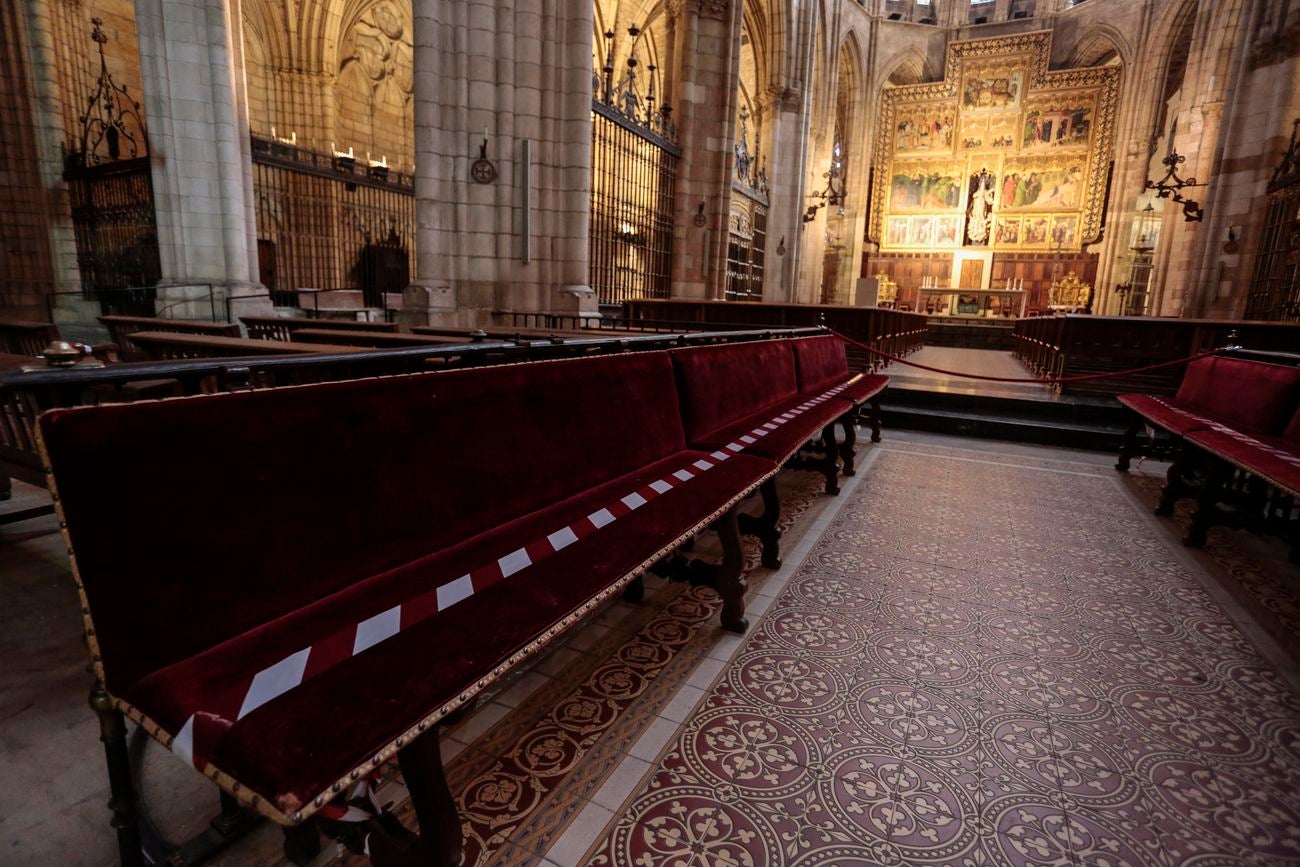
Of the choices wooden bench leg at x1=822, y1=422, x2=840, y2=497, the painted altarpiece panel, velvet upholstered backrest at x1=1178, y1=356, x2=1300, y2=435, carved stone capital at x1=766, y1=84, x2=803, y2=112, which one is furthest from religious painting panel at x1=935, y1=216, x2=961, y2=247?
wooden bench leg at x1=822, y1=422, x2=840, y2=497

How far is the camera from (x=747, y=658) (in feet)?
7.84

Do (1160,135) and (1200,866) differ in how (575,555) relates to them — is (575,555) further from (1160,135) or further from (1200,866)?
(1160,135)

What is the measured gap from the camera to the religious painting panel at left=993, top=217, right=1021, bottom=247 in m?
24.2

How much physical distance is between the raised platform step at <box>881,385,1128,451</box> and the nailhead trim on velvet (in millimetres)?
5703

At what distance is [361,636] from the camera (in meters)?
1.27

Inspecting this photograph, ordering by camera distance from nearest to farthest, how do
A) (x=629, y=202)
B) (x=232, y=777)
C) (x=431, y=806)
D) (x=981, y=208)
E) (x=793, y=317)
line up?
(x=232, y=777) → (x=431, y=806) → (x=793, y=317) → (x=629, y=202) → (x=981, y=208)

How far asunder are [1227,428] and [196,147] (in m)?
12.2

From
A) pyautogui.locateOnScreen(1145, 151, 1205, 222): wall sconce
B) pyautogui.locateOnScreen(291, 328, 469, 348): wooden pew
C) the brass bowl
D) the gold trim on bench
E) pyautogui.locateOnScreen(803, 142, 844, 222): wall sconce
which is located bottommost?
the gold trim on bench

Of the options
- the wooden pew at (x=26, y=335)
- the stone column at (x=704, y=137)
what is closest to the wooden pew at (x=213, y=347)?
the wooden pew at (x=26, y=335)

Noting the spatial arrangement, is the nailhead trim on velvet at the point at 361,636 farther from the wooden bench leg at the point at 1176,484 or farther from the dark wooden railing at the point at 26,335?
the dark wooden railing at the point at 26,335

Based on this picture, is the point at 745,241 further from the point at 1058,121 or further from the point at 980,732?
the point at 1058,121

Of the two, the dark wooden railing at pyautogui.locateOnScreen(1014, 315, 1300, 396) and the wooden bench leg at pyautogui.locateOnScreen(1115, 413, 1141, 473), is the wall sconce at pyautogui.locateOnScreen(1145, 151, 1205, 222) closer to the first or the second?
the dark wooden railing at pyautogui.locateOnScreen(1014, 315, 1300, 396)

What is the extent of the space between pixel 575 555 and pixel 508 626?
0.45m

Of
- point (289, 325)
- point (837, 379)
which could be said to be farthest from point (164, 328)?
point (837, 379)
